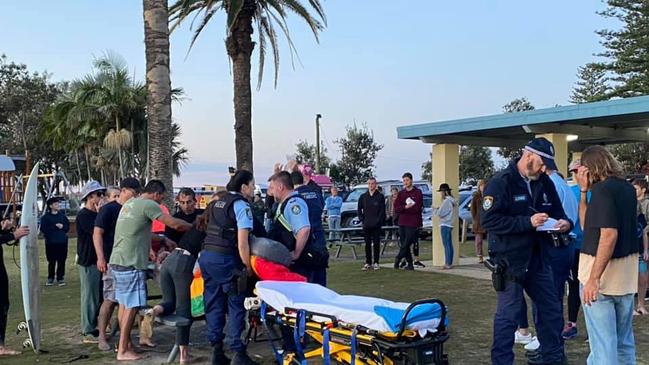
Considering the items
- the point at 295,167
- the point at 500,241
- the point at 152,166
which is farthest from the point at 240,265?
the point at 152,166

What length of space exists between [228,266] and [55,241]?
8272mm

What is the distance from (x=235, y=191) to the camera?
244 inches

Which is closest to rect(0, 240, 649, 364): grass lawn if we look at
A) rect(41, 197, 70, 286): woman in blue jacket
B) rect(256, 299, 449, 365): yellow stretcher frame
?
rect(41, 197, 70, 286): woman in blue jacket

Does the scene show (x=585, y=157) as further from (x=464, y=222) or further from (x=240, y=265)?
(x=464, y=222)

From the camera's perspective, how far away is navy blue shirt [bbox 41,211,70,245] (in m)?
13.1

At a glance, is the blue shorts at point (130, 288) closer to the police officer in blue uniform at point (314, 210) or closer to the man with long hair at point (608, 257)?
the police officer in blue uniform at point (314, 210)

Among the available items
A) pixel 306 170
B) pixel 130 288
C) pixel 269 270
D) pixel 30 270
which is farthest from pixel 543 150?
pixel 30 270

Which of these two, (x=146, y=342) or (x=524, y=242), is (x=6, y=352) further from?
(x=524, y=242)

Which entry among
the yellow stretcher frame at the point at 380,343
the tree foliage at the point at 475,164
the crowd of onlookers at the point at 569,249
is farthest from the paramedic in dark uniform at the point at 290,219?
the tree foliage at the point at 475,164

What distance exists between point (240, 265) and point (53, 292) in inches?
287

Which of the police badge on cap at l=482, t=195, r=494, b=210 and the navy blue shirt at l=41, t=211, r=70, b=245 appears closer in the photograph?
the police badge on cap at l=482, t=195, r=494, b=210

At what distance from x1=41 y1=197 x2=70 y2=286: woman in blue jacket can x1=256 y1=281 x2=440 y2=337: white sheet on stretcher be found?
28.7ft

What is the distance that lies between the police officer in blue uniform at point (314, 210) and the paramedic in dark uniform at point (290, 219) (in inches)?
18.6

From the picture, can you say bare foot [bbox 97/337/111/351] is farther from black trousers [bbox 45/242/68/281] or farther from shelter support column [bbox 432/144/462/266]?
shelter support column [bbox 432/144/462/266]
